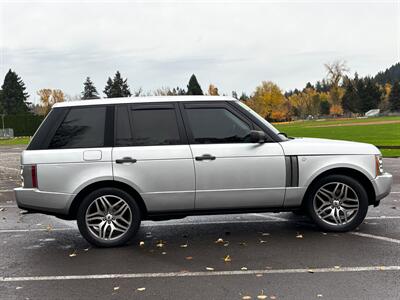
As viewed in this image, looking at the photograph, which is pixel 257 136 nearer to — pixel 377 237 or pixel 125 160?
pixel 125 160

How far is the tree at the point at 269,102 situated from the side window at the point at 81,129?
320 feet

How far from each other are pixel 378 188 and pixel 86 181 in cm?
389

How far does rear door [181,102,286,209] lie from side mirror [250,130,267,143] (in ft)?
0.19

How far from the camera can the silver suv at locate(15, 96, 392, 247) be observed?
562 cm

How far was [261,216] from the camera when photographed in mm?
7500

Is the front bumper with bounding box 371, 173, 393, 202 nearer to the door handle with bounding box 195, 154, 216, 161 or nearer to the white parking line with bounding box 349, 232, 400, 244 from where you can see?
the white parking line with bounding box 349, 232, 400, 244

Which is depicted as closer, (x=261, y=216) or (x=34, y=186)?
(x=34, y=186)

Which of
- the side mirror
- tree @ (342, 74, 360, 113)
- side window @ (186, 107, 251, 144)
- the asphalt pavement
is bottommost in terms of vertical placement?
the asphalt pavement

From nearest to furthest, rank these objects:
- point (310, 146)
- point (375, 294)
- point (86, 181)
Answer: point (375, 294), point (86, 181), point (310, 146)

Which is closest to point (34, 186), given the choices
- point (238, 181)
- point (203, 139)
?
point (203, 139)

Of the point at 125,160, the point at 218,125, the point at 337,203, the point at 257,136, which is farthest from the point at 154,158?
the point at 337,203

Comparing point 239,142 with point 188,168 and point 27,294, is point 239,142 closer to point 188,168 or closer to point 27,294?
point 188,168

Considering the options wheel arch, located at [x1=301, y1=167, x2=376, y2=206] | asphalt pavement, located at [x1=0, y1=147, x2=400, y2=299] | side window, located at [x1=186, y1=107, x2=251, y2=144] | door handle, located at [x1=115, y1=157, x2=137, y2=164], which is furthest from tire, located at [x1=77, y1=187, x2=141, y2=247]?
wheel arch, located at [x1=301, y1=167, x2=376, y2=206]

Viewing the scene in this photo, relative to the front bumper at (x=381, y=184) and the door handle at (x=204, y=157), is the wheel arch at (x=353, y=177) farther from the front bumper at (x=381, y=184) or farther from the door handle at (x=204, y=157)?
the door handle at (x=204, y=157)
